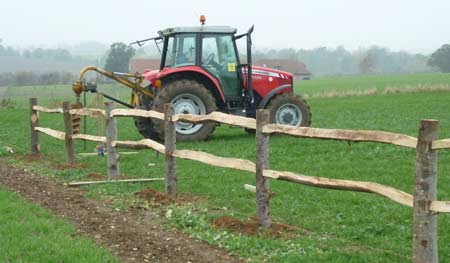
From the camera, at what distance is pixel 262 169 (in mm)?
6523

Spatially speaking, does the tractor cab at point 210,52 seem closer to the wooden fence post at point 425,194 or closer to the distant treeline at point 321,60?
the wooden fence post at point 425,194

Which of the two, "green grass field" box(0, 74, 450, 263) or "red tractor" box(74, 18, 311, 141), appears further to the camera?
"red tractor" box(74, 18, 311, 141)

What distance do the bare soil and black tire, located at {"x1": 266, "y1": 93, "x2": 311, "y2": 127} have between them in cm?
641

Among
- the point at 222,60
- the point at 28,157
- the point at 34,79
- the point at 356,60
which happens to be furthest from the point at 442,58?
the point at 28,157

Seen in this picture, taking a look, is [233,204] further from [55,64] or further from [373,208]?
[55,64]

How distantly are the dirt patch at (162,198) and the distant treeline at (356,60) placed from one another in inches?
3818

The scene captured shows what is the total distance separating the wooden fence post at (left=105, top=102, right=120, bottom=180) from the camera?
975cm

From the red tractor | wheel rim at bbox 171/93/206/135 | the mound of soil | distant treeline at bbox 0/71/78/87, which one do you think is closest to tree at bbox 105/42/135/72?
distant treeline at bbox 0/71/78/87

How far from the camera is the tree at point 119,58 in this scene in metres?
40.8

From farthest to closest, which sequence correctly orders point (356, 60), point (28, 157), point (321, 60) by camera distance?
point (321, 60) < point (356, 60) < point (28, 157)

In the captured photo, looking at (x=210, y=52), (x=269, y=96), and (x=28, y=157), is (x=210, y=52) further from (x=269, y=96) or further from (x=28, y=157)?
(x=28, y=157)

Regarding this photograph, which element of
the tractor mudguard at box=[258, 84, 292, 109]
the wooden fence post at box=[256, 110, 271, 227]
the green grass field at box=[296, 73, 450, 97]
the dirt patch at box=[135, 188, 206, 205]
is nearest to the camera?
the wooden fence post at box=[256, 110, 271, 227]

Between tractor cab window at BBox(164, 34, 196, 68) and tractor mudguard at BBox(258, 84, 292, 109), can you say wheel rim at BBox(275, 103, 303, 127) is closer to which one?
tractor mudguard at BBox(258, 84, 292, 109)

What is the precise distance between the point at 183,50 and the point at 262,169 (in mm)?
8067
